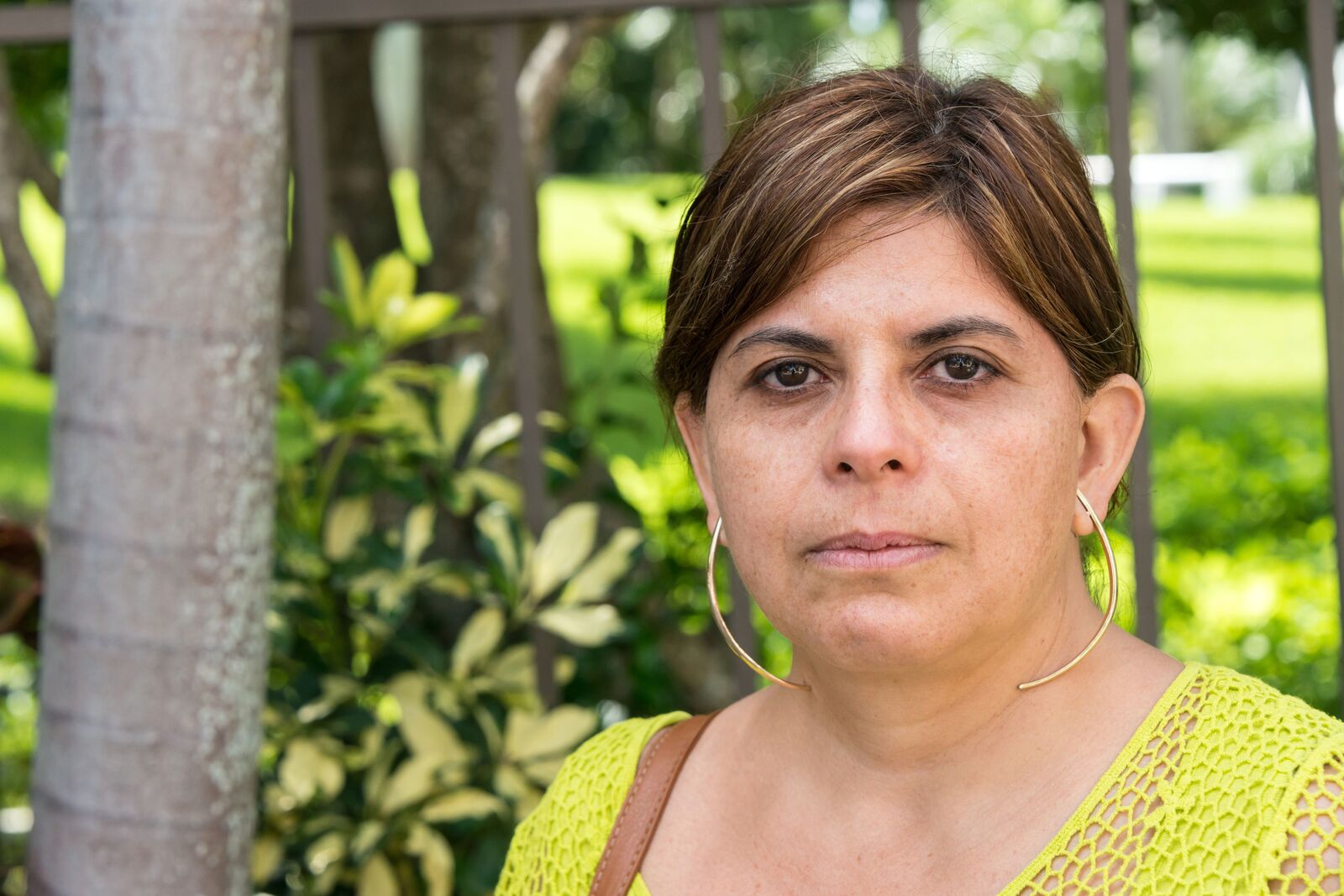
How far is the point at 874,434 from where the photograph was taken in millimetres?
1461

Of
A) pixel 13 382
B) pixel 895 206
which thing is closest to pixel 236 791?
pixel 895 206

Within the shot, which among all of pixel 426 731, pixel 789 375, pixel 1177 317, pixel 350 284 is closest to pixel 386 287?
pixel 350 284

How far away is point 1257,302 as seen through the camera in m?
11.7

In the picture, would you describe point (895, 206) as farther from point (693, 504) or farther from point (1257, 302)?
point (1257, 302)

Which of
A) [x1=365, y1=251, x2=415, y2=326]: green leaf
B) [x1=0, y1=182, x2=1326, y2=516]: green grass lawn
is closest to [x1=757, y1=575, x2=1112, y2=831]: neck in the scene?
[x1=365, y1=251, x2=415, y2=326]: green leaf

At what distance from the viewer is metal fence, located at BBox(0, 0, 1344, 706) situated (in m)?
2.45

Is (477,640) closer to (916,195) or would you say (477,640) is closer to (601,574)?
(601,574)

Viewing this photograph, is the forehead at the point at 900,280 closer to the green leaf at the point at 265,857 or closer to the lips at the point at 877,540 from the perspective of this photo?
the lips at the point at 877,540

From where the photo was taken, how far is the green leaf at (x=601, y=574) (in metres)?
2.76

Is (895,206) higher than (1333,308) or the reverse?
higher

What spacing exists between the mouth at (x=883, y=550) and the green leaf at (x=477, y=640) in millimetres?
1376

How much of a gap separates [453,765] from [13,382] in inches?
350

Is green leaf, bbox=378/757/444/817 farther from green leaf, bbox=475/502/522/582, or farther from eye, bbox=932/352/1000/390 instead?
eye, bbox=932/352/1000/390

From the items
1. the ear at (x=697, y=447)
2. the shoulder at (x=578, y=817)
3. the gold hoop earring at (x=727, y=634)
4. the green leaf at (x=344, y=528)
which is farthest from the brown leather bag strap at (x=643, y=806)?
the green leaf at (x=344, y=528)
